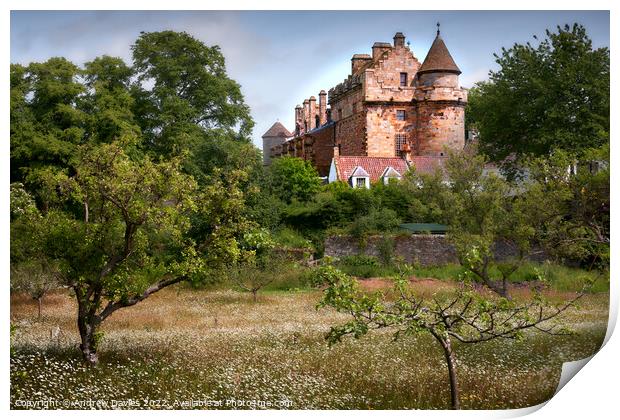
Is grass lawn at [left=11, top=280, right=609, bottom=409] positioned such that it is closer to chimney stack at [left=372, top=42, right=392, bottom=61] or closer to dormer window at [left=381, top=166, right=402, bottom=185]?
chimney stack at [left=372, top=42, right=392, bottom=61]

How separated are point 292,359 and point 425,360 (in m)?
1.64

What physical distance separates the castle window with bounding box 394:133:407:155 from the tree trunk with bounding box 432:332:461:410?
10.3m

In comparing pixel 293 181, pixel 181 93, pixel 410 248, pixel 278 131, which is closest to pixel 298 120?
pixel 278 131

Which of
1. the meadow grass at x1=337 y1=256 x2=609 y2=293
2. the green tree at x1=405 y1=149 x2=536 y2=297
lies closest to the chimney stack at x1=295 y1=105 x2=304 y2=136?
the meadow grass at x1=337 y1=256 x2=609 y2=293

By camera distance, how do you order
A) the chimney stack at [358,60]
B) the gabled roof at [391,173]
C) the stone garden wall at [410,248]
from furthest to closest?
the gabled roof at [391,173], the stone garden wall at [410,248], the chimney stack at [358,60]

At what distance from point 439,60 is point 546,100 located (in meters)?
2.85

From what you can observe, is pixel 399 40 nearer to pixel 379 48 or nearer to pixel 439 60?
pixel 379 48

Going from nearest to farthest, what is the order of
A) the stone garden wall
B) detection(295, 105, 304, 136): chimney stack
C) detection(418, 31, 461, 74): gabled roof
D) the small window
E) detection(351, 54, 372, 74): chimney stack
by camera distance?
detection(418, 31, 461, 74): gabled roof
detection(351, 54, 372, 74): chimney stack
detection(295, 105, 304, 136): chimney stack
the stone garden wall
the small window

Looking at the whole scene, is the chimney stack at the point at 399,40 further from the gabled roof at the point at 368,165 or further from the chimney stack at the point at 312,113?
the gabled roof at the point at 368,165

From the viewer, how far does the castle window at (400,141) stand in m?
19.0

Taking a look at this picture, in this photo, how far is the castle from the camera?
1548cm

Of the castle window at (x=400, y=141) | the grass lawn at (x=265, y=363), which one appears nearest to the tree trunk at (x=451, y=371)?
the grass lawn at (x=265, y=363)

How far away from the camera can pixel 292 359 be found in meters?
10.3
